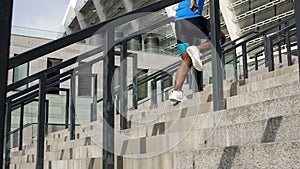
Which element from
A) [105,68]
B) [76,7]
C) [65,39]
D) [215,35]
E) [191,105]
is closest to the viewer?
[65,39]

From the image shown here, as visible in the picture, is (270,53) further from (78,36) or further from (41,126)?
(78,36)

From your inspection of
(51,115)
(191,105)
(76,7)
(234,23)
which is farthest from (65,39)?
(76,7)

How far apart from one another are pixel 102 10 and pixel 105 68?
99.7ft

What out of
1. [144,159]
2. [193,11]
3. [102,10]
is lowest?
[144,159]

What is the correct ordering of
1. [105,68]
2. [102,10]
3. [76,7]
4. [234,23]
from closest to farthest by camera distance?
[105,68], [234,23], [102,10], [76,7]

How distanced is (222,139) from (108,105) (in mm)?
699

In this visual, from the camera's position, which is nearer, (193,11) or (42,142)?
(42,142)

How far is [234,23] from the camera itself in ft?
73.7

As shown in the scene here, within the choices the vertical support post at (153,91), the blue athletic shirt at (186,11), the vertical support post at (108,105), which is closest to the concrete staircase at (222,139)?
the vertical support post at (108,105)

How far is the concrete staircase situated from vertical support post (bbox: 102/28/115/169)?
120 mm

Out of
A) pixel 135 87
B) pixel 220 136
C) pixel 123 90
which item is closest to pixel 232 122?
pixel 220 136

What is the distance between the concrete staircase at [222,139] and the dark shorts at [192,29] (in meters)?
0.55

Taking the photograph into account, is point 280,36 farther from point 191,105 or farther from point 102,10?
point 102,10

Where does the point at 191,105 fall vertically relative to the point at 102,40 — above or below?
below
